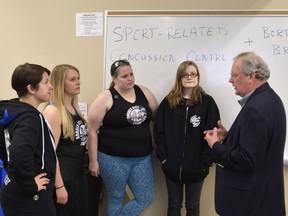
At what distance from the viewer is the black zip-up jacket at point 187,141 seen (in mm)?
2014

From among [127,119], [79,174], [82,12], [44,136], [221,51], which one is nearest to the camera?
[44,136]

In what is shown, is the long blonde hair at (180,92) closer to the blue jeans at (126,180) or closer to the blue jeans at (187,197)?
the blue jeans at (126,180)

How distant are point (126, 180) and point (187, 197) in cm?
47

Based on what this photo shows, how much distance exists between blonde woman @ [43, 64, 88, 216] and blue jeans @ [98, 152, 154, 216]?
0.87 feet

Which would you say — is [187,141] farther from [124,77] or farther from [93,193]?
[93,193]

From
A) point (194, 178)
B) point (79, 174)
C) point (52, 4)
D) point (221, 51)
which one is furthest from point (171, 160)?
point (52, 4)

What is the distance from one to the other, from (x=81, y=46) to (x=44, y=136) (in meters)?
1.22

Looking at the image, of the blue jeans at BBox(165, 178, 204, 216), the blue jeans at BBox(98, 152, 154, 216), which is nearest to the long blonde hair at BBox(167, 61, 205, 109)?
the blue jeans at BBox(98, 152, 154, 216)

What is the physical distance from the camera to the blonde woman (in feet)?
5.15

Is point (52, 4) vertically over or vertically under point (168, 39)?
over

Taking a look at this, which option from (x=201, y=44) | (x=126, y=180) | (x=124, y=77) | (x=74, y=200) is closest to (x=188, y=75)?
(x=201, y=44)

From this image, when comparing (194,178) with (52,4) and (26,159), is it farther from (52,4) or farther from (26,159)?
(52,4)

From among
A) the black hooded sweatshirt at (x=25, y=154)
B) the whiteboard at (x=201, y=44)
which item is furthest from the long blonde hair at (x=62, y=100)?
the whiteboard at (x=201, y=44)

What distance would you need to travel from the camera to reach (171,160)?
2045 millimetres
